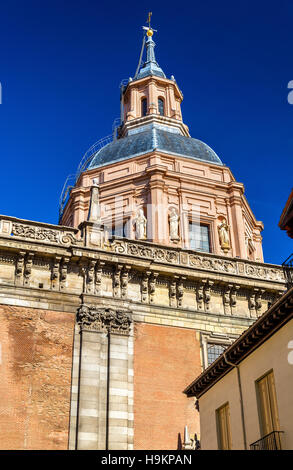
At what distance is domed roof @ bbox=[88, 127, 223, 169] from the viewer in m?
38.2

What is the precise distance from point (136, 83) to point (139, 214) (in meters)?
16.2

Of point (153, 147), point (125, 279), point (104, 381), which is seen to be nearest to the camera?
point (104, 381)

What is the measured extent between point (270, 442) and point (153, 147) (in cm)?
2536

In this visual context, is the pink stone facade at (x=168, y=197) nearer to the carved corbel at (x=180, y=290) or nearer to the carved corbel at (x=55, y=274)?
the carved corbel at (x=180, y=290)

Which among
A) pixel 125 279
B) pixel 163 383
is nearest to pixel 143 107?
pixel 125 279

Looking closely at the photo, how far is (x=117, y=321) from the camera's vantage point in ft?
76.8

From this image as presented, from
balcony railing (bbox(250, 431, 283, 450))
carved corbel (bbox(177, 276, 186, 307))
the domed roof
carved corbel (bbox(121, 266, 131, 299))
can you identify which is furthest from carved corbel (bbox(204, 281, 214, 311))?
the domed roof

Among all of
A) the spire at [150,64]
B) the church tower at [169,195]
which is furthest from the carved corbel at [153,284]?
the spire at [150,64]

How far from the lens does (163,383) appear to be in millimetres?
23266

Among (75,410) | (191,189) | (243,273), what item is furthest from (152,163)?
(75,410)

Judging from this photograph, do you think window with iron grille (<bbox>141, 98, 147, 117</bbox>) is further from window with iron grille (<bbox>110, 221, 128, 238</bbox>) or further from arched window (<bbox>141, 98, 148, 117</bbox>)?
window with iron grille (<bbox>110, 221, 128, 238</bbox>)

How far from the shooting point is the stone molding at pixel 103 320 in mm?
23078

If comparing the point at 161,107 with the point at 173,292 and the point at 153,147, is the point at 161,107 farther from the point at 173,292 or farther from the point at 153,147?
the point at 173,292

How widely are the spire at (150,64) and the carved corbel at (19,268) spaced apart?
27.1 m
